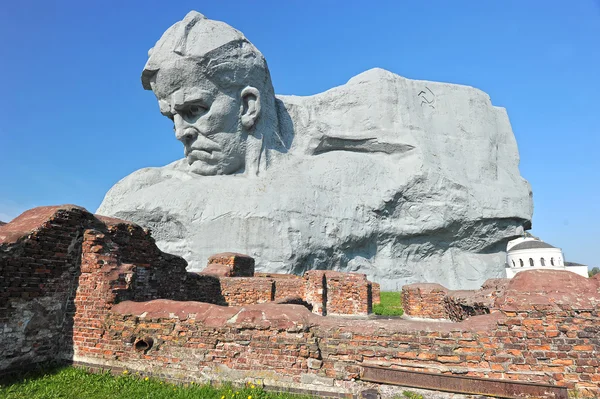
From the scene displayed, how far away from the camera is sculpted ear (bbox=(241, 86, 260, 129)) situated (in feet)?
69.5

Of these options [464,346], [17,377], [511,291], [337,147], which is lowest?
[17,377]

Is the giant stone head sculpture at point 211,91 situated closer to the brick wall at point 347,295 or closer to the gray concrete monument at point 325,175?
the gray concrete monument at point 325,175

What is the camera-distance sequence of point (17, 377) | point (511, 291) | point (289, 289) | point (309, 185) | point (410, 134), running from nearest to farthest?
point (511, 291)
point (17, 377)
point (289, 289)
point (309, 185)
point (410, 134)

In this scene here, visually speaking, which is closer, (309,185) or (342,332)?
(342,332)

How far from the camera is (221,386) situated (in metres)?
4.10

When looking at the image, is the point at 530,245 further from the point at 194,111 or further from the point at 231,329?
the point at 231,329

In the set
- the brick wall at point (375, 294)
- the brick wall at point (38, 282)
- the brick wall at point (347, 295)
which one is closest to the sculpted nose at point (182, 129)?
the brick wall at point (375, 294)

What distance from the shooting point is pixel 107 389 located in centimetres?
418

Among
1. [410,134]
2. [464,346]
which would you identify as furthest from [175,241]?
[464,346]

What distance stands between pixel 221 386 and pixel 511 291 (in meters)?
3.25

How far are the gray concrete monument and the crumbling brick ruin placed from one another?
13.8m

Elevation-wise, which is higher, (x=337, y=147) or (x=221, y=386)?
(x=337, y=147)

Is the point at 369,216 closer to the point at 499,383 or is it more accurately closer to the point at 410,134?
the point at 410,134

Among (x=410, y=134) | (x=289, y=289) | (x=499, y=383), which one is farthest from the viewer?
(x=410, y=134)
